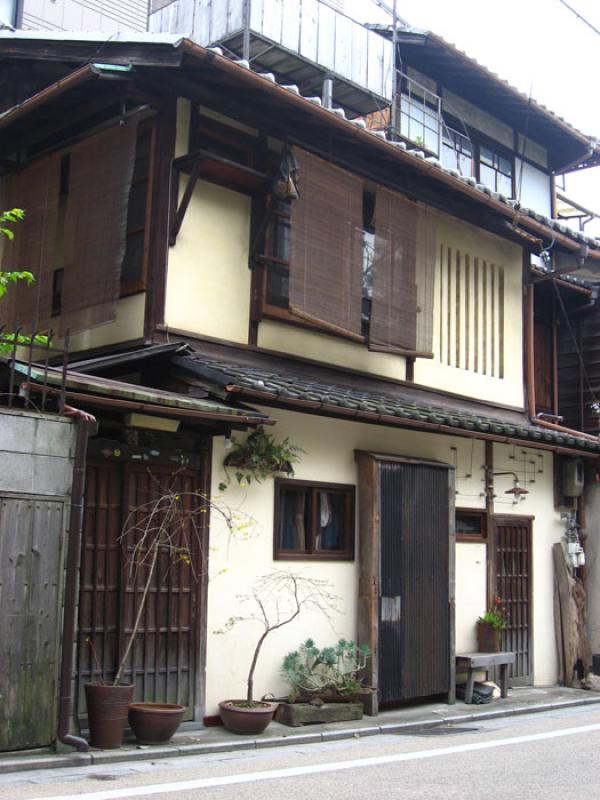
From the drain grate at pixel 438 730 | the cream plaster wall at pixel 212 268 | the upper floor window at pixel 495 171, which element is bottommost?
the drain grate at pixel 438 730

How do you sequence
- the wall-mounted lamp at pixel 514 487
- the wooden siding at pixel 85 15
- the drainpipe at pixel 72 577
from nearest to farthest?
the drainpipe at pixel 72 577
the wall-mounted lamp at pixel 514 487
the wooden siding at pixel 85 15

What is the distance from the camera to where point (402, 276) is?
47.3 feet

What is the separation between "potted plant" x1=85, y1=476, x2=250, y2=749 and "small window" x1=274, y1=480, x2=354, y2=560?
80cm

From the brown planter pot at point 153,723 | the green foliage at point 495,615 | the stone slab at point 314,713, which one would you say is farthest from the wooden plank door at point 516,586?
the brown planter pot at point 153,723

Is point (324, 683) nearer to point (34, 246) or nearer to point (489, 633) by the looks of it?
point (489, 633)

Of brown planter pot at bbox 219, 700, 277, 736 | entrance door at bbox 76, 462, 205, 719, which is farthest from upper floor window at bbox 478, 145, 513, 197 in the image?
brown planter pot at bbox 219, 700, 277, 736

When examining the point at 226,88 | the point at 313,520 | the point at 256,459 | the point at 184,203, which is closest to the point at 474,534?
the point at 313,520

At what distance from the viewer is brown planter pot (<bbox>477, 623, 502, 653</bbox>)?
14.5 meters

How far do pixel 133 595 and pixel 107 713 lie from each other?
55.2 inches

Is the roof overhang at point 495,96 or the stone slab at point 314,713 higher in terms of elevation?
the roof overhang at point 495,96

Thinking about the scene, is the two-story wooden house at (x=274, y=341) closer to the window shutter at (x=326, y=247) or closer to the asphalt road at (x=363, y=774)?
the window shutter at (x=326, y=247)

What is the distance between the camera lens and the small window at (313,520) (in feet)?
39.8

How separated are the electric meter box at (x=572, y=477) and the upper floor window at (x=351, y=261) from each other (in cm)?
364

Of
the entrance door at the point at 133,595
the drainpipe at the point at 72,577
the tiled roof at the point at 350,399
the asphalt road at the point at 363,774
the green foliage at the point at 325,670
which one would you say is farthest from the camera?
the green foliage at the point at 325,670
